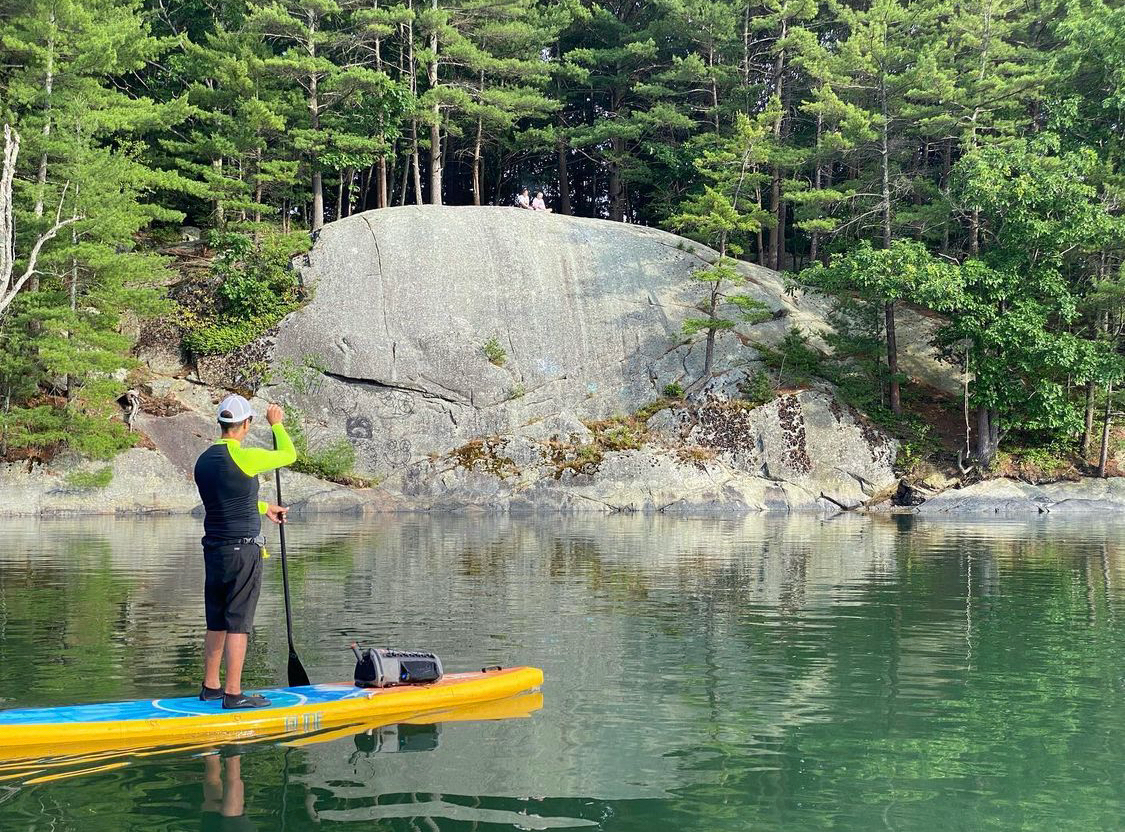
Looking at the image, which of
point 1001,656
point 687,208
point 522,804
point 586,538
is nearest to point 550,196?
point 687,208

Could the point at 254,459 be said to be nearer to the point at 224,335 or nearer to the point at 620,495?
the point at 620,495

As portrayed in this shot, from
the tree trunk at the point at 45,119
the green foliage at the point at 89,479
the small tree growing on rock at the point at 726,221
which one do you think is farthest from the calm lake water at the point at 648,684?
the small tree growing on rock at the point at 726,221

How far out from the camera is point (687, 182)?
41750 millimetres

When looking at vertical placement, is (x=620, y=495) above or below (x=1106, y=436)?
below

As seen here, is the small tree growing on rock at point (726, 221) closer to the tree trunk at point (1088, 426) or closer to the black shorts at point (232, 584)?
the tree trunk at point (1088, 426)

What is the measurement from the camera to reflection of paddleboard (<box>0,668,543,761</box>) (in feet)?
21.0

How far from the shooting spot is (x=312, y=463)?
29281mm

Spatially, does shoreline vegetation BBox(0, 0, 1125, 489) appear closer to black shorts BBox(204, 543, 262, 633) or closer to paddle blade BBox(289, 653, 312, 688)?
paddle blade BBox(289, 653, 312, 688)

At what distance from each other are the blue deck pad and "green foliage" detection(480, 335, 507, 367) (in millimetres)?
25490

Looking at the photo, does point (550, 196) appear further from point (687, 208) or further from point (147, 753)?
point (147, 753)

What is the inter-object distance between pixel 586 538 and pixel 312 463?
11.5m

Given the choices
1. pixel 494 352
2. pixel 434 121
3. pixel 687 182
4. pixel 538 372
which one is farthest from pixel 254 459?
pixel 687 182

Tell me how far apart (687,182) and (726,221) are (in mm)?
11273

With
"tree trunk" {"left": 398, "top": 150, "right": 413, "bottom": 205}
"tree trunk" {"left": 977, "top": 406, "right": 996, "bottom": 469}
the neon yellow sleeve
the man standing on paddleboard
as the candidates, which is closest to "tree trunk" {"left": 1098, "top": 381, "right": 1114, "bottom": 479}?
"tree trunk" {"left": 977, "top": 406, "right": 996, "bottom": 469}
